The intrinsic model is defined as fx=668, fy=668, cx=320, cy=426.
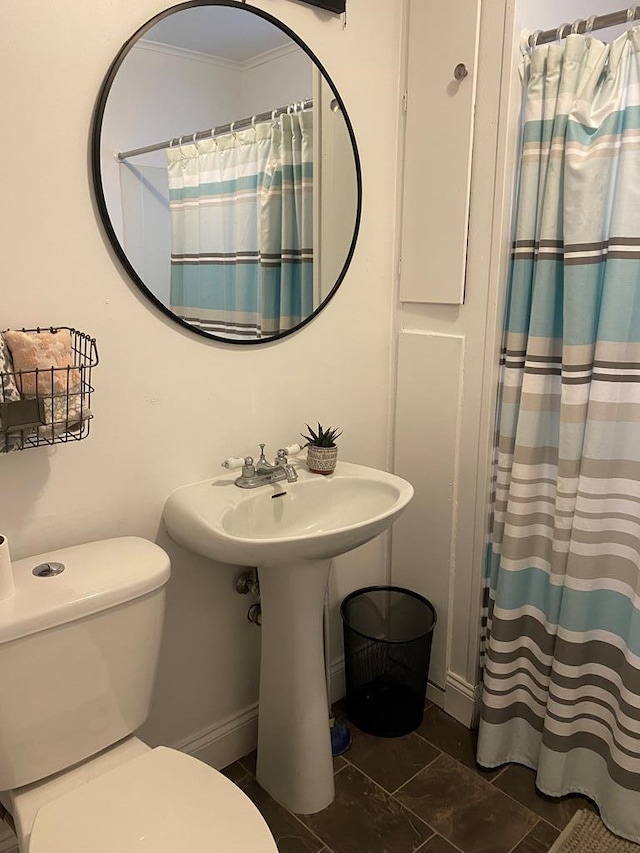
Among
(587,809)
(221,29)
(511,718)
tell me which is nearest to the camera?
(221,29)

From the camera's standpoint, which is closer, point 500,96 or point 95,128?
point 95,128

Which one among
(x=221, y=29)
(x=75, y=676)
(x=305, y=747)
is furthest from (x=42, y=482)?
(x=221, y=29)

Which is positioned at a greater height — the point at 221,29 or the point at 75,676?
the point at 221,29

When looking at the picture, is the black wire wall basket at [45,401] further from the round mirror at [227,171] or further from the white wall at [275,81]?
the white wall at [275,81]

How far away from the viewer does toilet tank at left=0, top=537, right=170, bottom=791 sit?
1.22 m

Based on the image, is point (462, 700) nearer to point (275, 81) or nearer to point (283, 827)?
point (283, 827)

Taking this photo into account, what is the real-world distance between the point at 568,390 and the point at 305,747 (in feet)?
3.65

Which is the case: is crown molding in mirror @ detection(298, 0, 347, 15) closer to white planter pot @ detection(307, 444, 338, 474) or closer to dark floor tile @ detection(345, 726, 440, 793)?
white planter pot @ detection(307, 444, 338, 474)

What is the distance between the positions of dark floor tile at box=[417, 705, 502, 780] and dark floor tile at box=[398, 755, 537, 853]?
0.10ft

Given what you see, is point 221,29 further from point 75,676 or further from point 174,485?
point 75,676

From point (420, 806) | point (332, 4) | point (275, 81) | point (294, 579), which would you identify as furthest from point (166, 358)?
point (420, 806)

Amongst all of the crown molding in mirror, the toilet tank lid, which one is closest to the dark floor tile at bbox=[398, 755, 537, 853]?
the toilet tank lid

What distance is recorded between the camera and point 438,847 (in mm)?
1644

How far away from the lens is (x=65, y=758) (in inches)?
51.6
